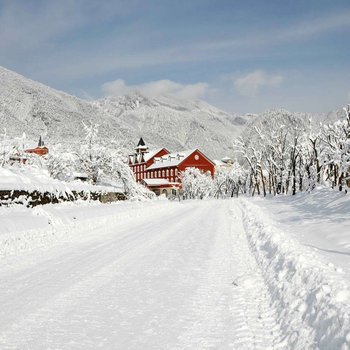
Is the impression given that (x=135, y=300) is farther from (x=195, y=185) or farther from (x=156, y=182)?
(x=156, y=182)

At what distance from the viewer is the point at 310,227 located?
52.0 ft

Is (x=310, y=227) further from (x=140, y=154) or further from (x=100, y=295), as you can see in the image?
(x=140, y=154)

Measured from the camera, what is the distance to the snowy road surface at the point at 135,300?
15.8 ft

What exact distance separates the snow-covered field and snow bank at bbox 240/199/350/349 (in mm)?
17

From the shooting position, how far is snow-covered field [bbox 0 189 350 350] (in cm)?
474

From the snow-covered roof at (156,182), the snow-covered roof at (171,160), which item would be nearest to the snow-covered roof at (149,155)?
→ the snow-covered roof at (171,160)

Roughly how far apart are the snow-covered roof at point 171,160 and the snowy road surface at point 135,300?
94.1m

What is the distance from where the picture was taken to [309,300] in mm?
5441

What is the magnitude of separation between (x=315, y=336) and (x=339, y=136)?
38.4 metres

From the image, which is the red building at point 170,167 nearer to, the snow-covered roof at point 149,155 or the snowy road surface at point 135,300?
the snow-covered roof at point 149,155

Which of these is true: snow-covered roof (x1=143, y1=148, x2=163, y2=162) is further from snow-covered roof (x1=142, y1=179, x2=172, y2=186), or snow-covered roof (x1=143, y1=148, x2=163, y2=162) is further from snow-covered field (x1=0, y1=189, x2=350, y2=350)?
snow-covered field (x1=0, y1=189, x2=350, y2=350)

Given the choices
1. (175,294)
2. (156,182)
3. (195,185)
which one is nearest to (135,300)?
(175,294)

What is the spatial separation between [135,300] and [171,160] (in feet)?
344

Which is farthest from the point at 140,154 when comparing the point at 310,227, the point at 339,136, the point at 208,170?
the point at 310,227
